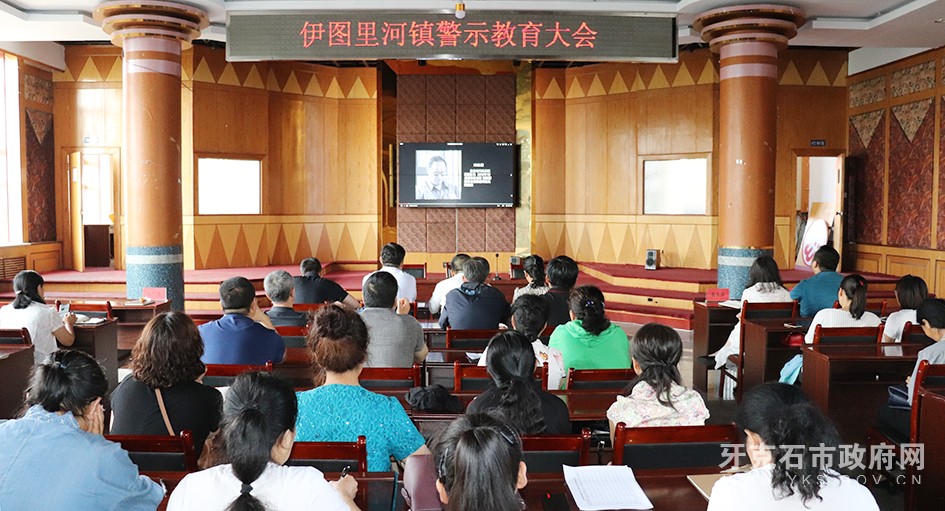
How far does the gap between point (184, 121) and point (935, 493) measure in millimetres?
9845

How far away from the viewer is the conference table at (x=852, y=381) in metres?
4.30

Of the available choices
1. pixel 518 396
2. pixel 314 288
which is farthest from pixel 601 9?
pixel 518 396

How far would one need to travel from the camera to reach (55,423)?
205 cm

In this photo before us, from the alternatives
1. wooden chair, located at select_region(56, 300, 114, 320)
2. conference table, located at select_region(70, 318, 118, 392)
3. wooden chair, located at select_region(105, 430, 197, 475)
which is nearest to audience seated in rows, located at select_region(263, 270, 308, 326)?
conference table, located at select_region(70, 318, 118, 392)

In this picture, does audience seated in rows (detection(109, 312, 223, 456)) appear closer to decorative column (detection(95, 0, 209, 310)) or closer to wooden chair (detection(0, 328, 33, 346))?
wooden chair (detection(0, 328, 33, 346))

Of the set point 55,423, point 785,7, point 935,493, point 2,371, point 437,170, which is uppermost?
point 785,7

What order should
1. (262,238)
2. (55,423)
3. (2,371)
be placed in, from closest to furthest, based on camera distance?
(55,423), (2,371), (262,238)

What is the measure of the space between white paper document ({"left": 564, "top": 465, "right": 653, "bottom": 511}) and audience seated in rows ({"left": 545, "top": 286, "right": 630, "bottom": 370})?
156cm

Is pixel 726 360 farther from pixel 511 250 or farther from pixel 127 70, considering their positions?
pixel 511 250

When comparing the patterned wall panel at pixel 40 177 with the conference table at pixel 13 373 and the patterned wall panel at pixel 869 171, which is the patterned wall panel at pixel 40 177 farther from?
the patterned wall panel at pixel 869 171

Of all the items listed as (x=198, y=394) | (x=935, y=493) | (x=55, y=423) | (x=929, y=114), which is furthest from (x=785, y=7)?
(x=55, y=423)

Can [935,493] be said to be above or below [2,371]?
below

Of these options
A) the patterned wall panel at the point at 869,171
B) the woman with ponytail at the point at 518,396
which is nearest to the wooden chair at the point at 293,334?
the woman with ponytail at the point at 518,396

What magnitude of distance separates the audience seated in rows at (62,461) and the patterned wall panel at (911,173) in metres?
9.93
